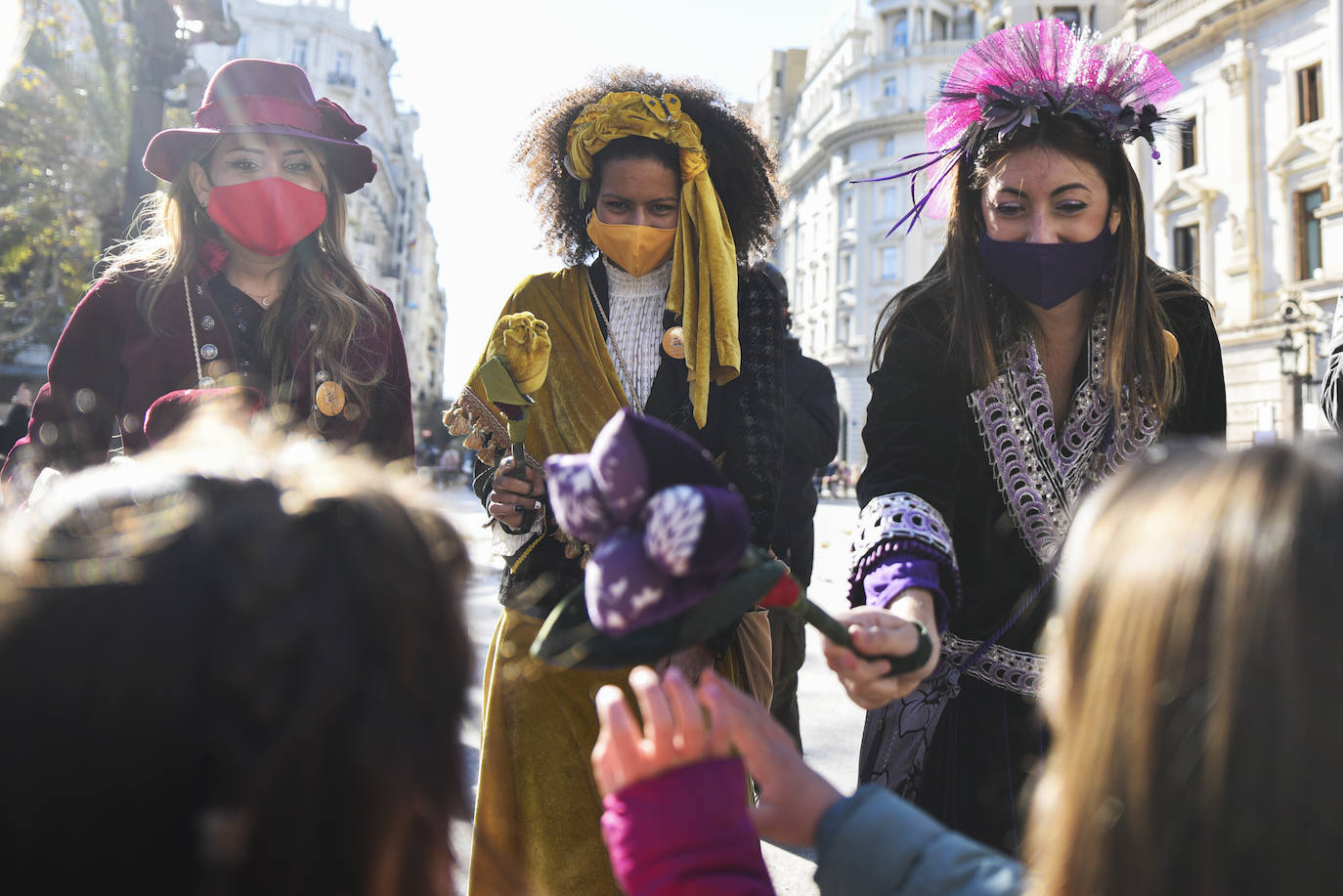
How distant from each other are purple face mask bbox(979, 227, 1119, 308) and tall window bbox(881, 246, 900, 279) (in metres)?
44.6

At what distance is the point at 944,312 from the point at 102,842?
185 cm

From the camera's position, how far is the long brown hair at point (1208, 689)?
2.87 feet

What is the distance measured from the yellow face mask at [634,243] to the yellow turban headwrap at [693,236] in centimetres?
4

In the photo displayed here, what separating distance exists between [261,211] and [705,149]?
1.24 m

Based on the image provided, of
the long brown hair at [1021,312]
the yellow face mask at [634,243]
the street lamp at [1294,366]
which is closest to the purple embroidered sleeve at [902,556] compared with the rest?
the long brown hair at [1021,312]

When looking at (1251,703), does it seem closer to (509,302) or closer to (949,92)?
(949,92)

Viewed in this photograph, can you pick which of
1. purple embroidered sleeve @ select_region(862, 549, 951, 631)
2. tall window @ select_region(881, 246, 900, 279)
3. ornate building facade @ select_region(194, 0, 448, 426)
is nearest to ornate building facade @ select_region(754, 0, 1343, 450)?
tall window @ select_region(881, 246, 900, 279)

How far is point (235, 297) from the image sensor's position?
2674 millimetres

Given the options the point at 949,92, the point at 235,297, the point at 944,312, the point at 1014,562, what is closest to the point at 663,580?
the point at 1014,562

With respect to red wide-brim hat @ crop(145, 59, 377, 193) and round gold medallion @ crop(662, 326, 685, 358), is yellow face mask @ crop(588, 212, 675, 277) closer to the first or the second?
round gold medallion @ crop(662, 326, 685, 358)

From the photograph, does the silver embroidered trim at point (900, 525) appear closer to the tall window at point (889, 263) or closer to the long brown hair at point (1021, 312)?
the long brown hair at point (1021, 312)

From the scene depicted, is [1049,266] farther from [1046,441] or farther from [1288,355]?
[1288,355]

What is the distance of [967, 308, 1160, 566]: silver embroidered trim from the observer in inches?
79.4

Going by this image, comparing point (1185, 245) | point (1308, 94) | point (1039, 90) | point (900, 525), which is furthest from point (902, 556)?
point (1185, 245)
